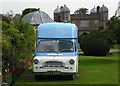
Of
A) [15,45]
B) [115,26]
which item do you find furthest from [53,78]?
[115,26]

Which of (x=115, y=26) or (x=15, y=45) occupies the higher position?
(x=115, y=26)

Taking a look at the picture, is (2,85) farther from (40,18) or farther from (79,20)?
(79,20)

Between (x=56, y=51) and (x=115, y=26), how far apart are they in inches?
462

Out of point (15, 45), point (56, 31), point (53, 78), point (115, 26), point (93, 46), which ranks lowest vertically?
point (93, 46)

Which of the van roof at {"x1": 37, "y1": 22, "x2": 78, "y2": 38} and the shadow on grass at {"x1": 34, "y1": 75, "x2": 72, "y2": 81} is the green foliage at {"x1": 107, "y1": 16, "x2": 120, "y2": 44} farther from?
the shadow on grass at {"x1": 34, "y1": 75, "x2": 72, "y2": 81}

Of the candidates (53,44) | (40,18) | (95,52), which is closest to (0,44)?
(53,44)

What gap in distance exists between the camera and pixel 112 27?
2939cm

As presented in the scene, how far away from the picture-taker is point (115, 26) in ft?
95.5

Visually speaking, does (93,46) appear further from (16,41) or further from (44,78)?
(44,78)

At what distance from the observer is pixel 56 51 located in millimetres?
18344

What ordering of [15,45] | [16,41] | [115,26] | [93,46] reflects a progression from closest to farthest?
[15,45]
[16,41]
[115,26]
[93,46]

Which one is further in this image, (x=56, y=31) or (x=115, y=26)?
(x=115, y=26)

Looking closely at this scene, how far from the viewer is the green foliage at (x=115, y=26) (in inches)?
1139

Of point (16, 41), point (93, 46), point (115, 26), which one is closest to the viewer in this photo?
point (16, 41)
